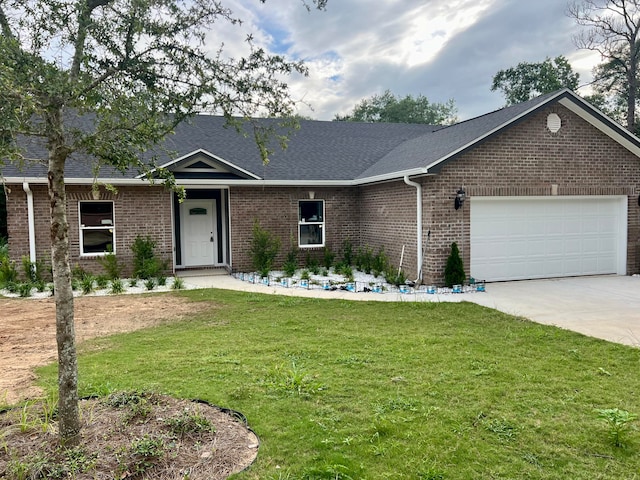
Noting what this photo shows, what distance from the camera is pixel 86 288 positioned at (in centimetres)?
1075

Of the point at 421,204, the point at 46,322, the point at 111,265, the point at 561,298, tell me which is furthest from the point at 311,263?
the point at 46,322

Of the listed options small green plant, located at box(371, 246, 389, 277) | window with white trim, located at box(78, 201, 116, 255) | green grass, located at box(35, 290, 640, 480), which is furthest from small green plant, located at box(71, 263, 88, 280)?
small green plant, located at box(371, 246, 389, 277)

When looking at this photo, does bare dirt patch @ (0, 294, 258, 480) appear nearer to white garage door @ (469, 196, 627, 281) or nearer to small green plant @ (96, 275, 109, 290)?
small green plant @ (96, 275, 109, 290)

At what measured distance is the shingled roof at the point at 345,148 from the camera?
11328 mm

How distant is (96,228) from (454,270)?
9585 millimetres

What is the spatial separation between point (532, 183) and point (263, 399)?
981cm

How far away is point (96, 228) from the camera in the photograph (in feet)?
41.9

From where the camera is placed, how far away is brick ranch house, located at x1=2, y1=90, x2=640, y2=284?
37.0ft

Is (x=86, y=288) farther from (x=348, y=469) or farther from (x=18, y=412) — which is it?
(x=348, y=469)

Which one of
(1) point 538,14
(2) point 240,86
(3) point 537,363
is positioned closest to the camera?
(2) point 240,86

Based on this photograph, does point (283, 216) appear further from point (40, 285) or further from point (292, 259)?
point (40, 285)

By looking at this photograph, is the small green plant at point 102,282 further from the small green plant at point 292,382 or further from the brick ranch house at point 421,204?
the small green plant at point 292,382

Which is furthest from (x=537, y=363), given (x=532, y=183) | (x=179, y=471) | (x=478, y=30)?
(x=478, y=30)

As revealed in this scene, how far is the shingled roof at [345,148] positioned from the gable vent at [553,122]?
0.37m
